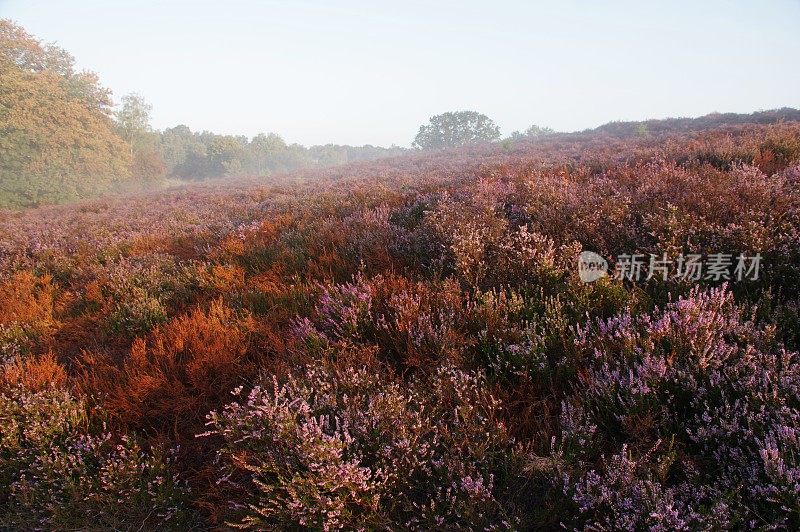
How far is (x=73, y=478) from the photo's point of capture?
221 cm

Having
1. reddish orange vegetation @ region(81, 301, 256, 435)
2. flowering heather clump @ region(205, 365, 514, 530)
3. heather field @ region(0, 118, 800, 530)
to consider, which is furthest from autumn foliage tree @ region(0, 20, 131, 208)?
flowering heather clump @ region(205, 365, 514, 530)

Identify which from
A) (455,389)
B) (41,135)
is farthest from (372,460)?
(41,135)

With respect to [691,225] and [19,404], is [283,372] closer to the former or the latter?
[19,404]

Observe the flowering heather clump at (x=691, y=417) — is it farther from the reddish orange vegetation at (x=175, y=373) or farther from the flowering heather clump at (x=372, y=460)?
the reddish orange vegetation at (x=175, y=373)

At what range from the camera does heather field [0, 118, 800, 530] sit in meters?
1.74

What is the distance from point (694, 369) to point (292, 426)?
2.33m

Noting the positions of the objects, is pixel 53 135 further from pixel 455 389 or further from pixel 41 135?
pixel 455 389

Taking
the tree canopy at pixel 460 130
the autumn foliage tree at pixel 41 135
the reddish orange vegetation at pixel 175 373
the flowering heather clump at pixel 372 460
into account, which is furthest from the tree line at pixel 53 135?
the tree canopy at pixel 460 130

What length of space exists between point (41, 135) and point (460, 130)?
213 feet

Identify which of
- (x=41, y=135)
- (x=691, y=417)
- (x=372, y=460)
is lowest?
(x=372, y=460)

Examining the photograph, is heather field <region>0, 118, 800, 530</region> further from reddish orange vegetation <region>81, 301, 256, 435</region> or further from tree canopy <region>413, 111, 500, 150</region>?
tree canopy <region>413, 111, 500, 150</region>

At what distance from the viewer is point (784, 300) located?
111 inches

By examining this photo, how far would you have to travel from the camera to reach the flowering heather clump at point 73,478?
2.05 m

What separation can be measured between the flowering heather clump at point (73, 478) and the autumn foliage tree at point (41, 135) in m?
27.5
